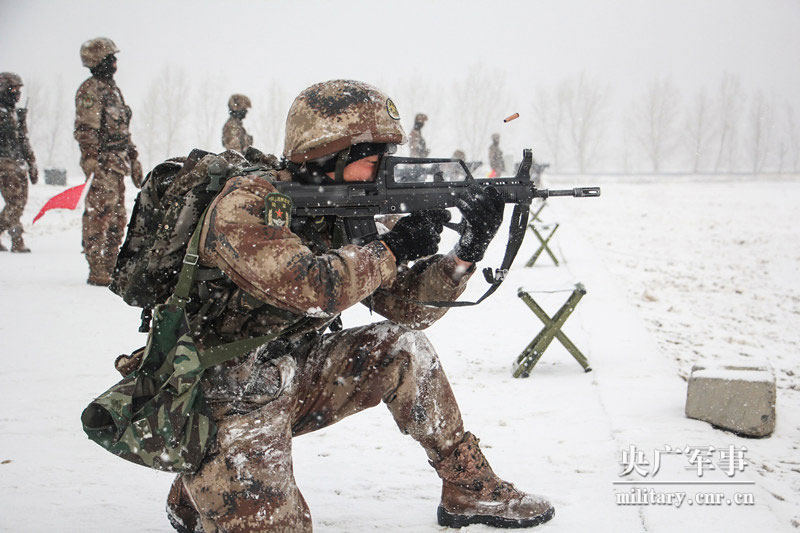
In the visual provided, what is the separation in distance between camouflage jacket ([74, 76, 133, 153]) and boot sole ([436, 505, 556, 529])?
19.0ft

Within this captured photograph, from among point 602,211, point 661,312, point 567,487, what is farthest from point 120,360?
point 602,211

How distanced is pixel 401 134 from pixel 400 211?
0.32m

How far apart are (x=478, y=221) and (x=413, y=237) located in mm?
271

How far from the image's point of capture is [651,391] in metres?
4.04

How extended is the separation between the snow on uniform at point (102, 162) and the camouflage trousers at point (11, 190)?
3.06 meters

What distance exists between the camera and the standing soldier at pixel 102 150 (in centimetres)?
652

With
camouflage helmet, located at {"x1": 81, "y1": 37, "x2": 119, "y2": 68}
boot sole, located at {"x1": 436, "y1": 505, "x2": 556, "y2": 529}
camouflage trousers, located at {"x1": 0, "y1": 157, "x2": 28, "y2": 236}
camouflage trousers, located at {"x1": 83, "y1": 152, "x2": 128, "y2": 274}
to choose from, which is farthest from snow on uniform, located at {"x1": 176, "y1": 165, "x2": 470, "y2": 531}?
camouflage trousers, located at {"x1": 0, "y1": 157, "x2": 28, "y2": 236}

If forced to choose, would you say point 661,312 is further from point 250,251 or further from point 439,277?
point 250,251

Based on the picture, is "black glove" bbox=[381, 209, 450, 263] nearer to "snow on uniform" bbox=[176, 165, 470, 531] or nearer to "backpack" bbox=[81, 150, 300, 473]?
"snow on uniform" bbox=[176, 165, 470, 531]

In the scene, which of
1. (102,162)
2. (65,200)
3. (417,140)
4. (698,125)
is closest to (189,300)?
(102,162)

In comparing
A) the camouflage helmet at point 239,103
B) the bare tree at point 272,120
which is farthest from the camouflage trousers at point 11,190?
the bare tree at point 272,120

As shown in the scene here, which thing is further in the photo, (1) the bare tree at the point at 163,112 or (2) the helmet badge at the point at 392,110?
(1) the bare tree at the point at 163,112

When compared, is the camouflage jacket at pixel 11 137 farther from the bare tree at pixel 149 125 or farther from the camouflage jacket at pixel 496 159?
the bare tree at pixel 149 125

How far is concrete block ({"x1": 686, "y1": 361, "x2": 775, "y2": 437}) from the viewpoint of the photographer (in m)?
3.28
